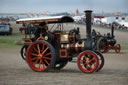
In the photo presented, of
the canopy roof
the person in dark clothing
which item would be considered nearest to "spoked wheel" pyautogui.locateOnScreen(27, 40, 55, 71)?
the person in dark clothing

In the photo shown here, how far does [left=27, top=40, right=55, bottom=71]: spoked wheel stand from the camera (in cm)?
1042

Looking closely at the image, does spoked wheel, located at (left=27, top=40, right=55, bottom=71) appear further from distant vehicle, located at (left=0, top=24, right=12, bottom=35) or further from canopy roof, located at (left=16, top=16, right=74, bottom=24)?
distant vehicle, located at (left=0, top=24, right=12, bottom=35)

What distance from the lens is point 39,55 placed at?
10.6 metres

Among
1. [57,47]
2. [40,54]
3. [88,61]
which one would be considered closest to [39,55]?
[40,54]

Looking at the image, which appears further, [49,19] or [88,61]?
[49,19]

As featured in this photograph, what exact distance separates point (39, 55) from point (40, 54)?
0.04 metres

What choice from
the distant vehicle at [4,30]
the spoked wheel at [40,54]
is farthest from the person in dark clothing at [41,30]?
the distant vehicle at [4,30]

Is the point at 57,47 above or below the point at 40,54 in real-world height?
above

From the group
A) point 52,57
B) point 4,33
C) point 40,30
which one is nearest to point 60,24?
point 40,30

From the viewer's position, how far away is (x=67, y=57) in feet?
34.6

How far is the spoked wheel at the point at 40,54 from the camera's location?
410 inches

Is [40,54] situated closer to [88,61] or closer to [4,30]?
[88,61]

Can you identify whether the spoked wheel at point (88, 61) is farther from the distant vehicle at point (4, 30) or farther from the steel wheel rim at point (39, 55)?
the distant vehicle at point (4, 30)

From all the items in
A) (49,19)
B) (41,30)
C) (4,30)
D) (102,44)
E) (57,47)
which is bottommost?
(4,30)
